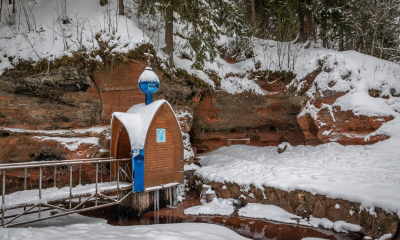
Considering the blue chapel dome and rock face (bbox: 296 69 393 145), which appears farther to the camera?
rock face (bbox: 296 69 393 145)

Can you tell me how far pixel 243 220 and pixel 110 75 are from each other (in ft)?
26.6

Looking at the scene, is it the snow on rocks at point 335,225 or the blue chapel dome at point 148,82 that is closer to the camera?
the snow on rocks at point 335,225

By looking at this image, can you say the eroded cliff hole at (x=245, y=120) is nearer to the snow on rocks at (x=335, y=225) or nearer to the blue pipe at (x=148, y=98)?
the blue pipe at (x=148, y=98)

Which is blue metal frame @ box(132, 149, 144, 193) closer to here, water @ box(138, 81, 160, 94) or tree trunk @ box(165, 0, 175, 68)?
water @ box(138, 81, 160, 94)

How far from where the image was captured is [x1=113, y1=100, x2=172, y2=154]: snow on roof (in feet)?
26.2

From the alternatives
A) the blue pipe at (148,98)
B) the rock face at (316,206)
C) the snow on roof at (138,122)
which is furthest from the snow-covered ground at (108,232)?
the blue pipe at (148,98)

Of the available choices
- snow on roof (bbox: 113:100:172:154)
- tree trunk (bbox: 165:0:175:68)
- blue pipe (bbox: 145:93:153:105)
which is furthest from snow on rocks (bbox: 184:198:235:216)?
tree trunk (bbox: 165:0:175:68)

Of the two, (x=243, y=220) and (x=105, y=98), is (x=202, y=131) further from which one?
(x=243, y=220)

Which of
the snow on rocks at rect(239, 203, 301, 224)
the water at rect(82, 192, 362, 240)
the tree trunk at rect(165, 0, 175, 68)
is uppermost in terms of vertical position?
the tree trunk at rect(165, 0, 175, 68)

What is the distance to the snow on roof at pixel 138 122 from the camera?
7972 millimetres

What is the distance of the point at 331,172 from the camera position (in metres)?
8.29

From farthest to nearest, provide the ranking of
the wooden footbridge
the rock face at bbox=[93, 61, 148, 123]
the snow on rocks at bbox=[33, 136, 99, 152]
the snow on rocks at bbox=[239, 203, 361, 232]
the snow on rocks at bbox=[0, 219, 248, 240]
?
the rock face at bbox=[93, 61, 148, 123], the snow on rocks at bbox=[33, 136, 99, 152], the wooden footbridge, the snow on rocks at bbox=[239, 203, 361, 232], the snow on rocks at bbox=[0, 219, 248, 240]

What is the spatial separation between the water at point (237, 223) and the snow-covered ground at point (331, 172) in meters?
1.11

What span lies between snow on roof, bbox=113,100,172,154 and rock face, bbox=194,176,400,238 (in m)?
3.64
